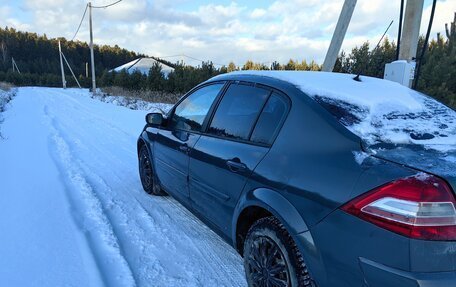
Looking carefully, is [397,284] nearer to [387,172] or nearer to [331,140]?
[387,172]

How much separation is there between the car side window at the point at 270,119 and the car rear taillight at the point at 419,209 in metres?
0.95

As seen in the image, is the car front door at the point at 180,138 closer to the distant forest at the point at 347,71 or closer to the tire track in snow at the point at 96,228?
the tire track in snow at the point at 96,228

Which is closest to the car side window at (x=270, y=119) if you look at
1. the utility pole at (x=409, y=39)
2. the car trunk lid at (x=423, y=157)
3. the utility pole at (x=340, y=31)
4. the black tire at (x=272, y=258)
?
the black tire at (x=272, y=258)

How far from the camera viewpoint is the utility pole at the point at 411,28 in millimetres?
5266

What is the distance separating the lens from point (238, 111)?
3066 mm

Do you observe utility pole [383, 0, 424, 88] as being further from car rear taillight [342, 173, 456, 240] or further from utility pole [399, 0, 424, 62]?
car rear taillight [342, 173, 456, 240]

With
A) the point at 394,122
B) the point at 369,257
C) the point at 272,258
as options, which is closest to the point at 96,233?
the point at 272,258

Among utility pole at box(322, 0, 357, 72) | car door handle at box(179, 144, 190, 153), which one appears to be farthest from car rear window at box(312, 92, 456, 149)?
utility pole at box(322, 0, 357, 72)

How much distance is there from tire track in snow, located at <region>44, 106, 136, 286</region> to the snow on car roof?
77.9 inches

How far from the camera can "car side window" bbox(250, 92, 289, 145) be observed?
2.51 metres

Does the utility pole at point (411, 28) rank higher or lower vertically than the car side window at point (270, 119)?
higher

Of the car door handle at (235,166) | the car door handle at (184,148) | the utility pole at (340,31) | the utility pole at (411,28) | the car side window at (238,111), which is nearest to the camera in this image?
the car door handle at (235,166)

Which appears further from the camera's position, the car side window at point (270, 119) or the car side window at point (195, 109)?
the car side window at point (195, 109)

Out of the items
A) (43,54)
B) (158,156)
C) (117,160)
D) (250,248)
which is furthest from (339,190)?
(43,54)
